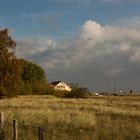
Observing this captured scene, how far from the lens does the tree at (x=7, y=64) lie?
5412 centimetres

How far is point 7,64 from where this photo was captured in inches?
2163

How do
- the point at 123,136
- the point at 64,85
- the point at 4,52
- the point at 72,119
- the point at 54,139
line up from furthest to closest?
1. the point at 64,85
2. the point at 4,52
3. the point at 72,119
4. the point at 123,136
5. the point at 54,139

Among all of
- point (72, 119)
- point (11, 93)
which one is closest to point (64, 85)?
point (11, 93)

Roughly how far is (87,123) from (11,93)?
36.2 meters

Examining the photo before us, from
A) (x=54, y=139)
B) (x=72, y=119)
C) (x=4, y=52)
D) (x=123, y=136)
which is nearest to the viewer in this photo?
(x=54, y=139)

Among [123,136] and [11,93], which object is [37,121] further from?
[11,93]

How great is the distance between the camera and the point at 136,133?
17.8m

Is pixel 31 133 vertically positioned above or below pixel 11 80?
below

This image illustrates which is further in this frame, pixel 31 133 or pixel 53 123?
pixel 53 123

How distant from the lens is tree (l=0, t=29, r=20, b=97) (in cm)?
5412

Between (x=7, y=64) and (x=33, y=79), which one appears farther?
(x=33, y=79)

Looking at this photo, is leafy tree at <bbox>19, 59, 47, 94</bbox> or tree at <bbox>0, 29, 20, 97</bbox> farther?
leafy tree at <bbox>19, 59, 47, 94</bbox>

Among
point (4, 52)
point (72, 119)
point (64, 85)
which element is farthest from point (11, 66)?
point (64, 85)

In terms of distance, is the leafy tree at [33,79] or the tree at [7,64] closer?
the tree at [7,64]
